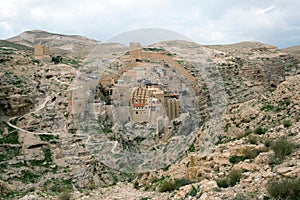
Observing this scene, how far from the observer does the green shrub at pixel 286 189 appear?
4.33 metres

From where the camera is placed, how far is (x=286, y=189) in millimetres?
4387

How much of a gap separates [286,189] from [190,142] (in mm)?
9451

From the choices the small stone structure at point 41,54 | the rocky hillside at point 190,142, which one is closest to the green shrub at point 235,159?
the rocky hillside at point 190,142

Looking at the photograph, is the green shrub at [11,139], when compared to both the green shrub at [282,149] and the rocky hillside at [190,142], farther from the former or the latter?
the green shrub at [282,149]

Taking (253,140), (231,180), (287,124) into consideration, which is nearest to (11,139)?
(253,140)

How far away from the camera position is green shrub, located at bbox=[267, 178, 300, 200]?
4328 millimetres

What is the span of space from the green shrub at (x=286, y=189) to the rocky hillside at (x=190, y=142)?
0.01m

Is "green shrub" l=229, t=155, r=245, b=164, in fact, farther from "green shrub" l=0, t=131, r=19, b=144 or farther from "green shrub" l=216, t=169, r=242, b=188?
"green shrub" l=0, t=131, r=19, b=144

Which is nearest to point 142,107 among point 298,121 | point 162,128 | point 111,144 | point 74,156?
point 162,128

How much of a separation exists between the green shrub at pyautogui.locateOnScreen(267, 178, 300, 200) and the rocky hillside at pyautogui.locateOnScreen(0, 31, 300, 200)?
0.01 m

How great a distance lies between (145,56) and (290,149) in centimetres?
2752

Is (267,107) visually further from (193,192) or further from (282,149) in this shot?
(193,192)

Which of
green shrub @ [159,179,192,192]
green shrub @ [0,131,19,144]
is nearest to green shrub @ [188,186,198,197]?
green shrub @ [159,179,192,192]

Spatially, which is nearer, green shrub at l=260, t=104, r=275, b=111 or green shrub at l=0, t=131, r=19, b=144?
green shrub at l=260, t=104, r=275, b=111
